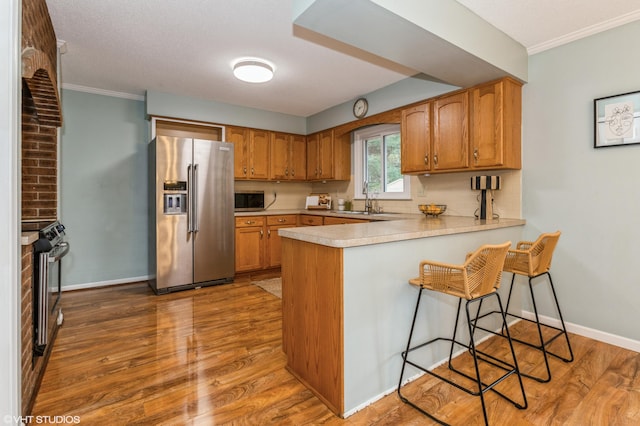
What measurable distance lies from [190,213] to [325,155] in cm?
221

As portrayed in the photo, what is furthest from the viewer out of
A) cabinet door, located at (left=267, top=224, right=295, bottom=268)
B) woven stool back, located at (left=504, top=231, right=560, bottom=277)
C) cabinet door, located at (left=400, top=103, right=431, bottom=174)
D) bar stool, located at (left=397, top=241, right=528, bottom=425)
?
cabinet door, located at (left=267, top=224, right=295, bottom=268)

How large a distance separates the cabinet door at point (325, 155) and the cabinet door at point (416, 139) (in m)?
1.47

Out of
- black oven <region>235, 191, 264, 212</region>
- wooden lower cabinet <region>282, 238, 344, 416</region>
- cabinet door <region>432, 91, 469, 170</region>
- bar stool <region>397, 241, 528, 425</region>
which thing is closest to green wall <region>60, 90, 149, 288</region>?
black oven <region>235, 191, 264, 212</region>

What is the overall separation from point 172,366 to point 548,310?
10.3ft

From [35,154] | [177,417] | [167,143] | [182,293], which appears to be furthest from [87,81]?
[177,417]

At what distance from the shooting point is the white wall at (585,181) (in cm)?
243

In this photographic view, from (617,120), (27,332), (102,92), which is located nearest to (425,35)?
(617,120)

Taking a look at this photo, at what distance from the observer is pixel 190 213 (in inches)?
154

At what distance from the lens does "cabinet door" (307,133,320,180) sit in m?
5.24

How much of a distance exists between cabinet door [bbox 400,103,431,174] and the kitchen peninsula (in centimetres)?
152

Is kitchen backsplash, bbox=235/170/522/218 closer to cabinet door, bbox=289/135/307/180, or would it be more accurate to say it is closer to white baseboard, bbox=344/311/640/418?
cabinet door, bbox=289/135/307/180

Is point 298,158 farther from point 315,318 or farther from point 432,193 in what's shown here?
point 315,318

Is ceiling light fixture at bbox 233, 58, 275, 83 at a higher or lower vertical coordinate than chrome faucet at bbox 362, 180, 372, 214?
higher
